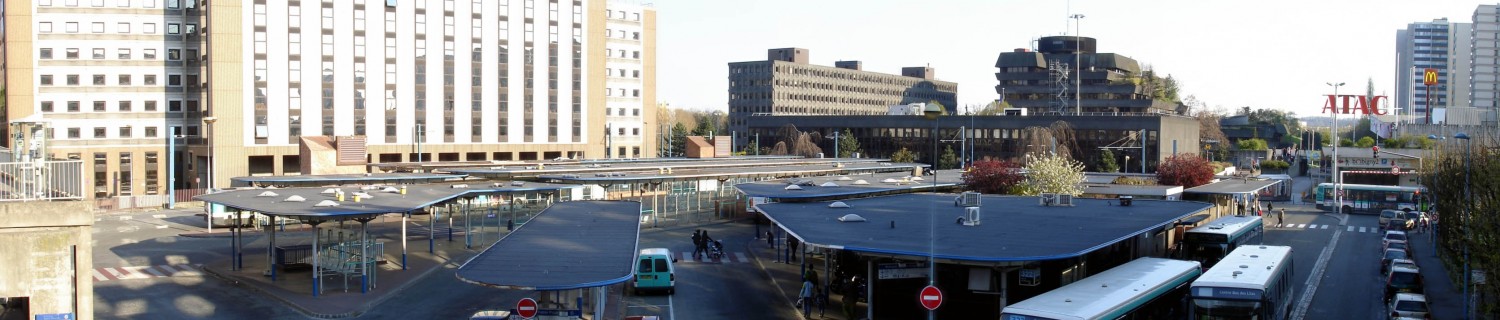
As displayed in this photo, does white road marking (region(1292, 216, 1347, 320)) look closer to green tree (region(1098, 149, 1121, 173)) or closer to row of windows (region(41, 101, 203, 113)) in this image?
green tree (region(1098, 149, 1121, 173))

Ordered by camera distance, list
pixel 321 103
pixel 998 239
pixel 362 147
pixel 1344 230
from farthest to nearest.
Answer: pixel 321 103
pixel 362 147
pixel 1344 230
pixel 998 239

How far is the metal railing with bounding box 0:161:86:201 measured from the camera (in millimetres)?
16844

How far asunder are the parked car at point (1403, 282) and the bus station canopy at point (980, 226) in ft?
20.7

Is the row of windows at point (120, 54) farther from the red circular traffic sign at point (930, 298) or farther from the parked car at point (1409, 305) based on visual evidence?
the parked car at point (1409, 305)

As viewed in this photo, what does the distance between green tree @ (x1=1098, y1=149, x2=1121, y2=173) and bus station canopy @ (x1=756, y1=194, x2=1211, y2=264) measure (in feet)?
185

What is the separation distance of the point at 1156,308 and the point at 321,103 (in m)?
70.3

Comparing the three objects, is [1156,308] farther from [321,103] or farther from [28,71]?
[28,71]

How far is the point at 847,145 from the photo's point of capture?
11712cm

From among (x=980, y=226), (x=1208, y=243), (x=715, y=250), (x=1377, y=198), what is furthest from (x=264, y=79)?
(x=1377, y=198)

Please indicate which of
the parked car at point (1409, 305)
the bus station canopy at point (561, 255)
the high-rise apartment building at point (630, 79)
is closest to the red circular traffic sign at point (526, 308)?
the bus station canopy at point (561, 255)

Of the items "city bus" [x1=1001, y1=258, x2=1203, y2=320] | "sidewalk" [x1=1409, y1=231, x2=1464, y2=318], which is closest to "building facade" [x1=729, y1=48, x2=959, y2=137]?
"sidewalk" [x1=1409, y1=231, x2=1464, y2=318]

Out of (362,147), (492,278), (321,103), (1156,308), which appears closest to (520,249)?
(492,278)

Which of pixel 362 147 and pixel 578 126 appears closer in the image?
pixel 362 147

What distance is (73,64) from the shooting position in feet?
264
